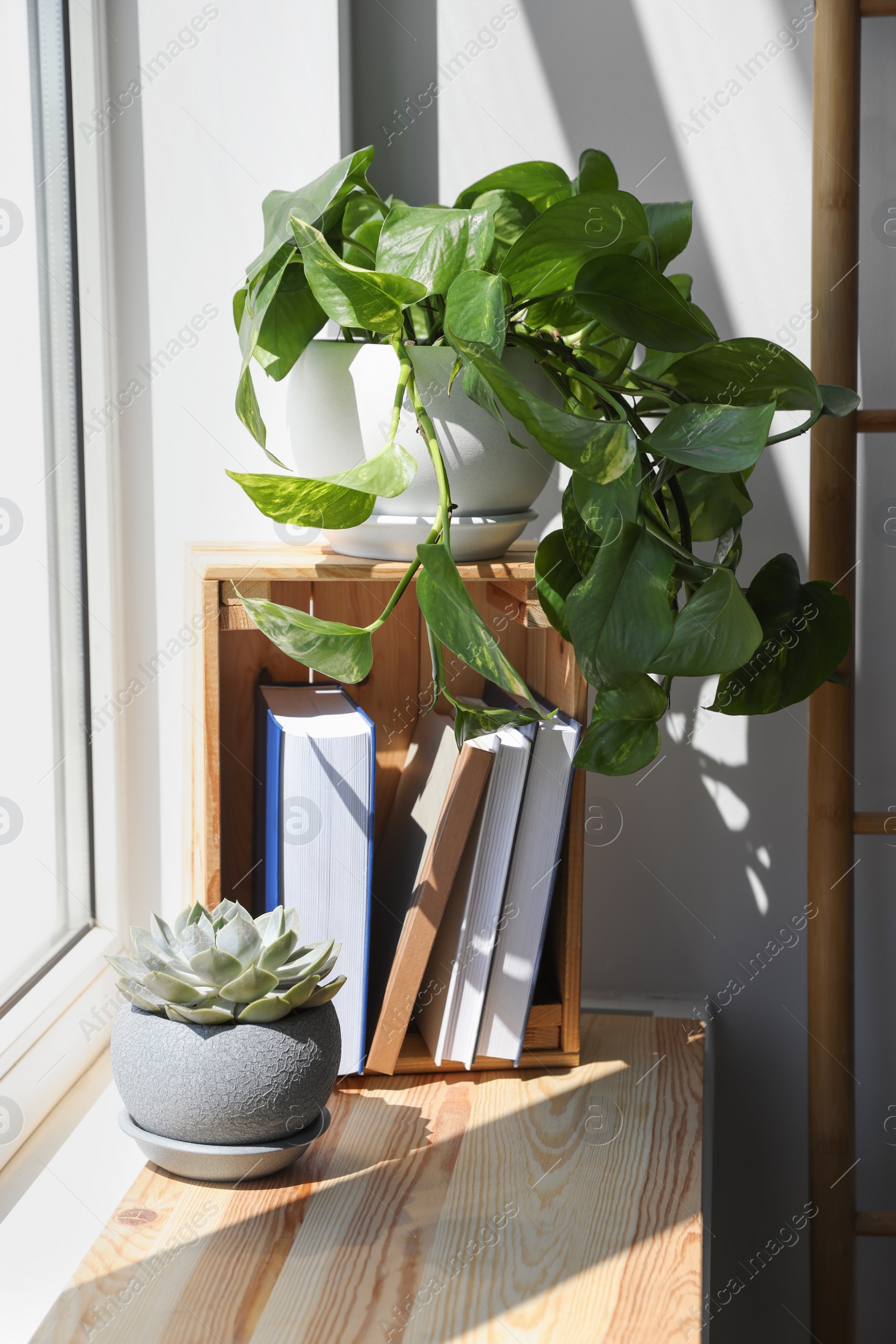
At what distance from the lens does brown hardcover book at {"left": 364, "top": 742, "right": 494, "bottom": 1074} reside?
2.66ft

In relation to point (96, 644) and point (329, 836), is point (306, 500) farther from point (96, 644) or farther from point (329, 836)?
point (96, 644)

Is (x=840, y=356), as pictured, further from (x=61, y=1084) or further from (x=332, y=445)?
(x=61, y=1084)

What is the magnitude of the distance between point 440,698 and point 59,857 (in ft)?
1.25

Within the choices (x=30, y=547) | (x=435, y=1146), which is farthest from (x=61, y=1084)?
(x=30, y=547)

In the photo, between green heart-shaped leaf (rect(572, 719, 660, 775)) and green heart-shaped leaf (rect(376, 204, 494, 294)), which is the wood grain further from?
green heart-shaped leaf (rect(376, 204, 494, 294))

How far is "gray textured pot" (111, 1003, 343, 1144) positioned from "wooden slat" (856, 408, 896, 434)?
0.72 m

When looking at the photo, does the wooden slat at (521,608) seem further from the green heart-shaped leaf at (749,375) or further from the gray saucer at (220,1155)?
the gray saucer at (220,1155)

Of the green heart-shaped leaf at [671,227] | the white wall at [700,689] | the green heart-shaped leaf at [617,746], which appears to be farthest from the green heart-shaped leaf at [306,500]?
the white wall at [700,689]

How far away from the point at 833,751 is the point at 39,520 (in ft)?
2.46

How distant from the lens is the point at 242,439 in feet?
3.29

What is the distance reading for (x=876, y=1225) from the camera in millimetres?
1045

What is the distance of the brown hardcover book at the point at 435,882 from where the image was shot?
0.81 metres

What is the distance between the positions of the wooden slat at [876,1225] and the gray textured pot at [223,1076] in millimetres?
661

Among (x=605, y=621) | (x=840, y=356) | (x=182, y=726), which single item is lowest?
(x=182, y=726)
